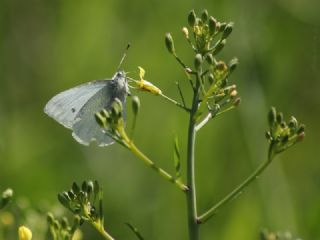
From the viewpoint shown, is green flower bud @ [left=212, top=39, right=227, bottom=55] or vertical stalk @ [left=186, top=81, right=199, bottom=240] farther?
green flower bud @ [left=212, top=39, right=227, bottom=55]

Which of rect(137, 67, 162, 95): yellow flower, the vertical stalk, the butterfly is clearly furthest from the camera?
the butterfly

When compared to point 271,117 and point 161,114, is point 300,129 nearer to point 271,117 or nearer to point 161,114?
point 271,117

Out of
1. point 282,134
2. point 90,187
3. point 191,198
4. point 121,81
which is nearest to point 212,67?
point 282,134

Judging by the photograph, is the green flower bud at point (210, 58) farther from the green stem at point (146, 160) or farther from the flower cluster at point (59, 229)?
the flower cluster at point (59, 229)

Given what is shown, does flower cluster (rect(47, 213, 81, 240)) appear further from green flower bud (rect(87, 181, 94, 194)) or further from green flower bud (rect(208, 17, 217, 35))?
green flower bud (rect(208, 17, 217, 35))

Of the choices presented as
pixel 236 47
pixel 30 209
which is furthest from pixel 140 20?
pixel 30 209

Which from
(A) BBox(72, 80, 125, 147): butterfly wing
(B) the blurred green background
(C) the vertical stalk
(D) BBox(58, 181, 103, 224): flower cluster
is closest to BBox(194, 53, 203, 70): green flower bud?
(C) the vertical stalk

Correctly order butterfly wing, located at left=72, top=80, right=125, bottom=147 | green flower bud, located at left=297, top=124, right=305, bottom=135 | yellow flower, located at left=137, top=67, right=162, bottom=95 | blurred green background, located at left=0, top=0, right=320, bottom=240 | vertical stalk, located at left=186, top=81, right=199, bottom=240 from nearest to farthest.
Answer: vertical stalk, located at left=186, top=81, right=199, bottom=240 < green flower bud, located at left=297, top=124, right=305, bottom=135 < yellow flower, located at left=137, top=67, right=162, bottom=95 < butterfly wing, located at left=72, top=80, right=125, bottom=147 < blurred green background, located at left=0, top=0, right=320, bottom=240
